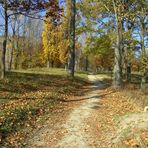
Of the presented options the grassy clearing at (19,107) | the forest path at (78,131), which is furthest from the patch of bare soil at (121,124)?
the grassy clearing at (19,107)

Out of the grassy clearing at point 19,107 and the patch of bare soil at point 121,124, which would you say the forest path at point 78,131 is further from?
the grassy clearing at point 19,107

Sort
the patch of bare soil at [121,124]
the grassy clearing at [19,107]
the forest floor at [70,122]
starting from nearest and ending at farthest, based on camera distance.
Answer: the patch of bare soil at [121,124], the forest floor at [70,122], the grassy clearing at [19,107]

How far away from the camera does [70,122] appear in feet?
42.3

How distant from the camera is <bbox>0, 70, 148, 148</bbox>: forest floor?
10.2m

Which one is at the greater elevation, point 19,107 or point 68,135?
point 19,107

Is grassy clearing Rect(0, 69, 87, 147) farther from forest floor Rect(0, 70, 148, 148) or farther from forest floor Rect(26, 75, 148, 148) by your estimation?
forest floor Rect(26, 75, 148, 148)

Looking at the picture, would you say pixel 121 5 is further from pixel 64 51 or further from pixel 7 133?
pixel 64 51

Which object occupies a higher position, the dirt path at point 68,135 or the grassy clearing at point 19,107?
the grassy clearing at point 19,107

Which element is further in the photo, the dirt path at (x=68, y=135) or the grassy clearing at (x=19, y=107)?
the grassy clearing at (x=19, y=107)

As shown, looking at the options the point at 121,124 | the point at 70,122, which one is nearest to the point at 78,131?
the point at 70,122

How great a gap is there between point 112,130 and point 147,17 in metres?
17.5

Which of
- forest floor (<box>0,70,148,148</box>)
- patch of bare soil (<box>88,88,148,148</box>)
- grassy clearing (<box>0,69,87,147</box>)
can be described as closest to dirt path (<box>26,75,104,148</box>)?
forest floor (<box>0,70,148,148</box>)

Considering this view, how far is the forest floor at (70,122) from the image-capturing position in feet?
33.4

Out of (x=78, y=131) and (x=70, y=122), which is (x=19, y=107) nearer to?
(x=70, y=122)
